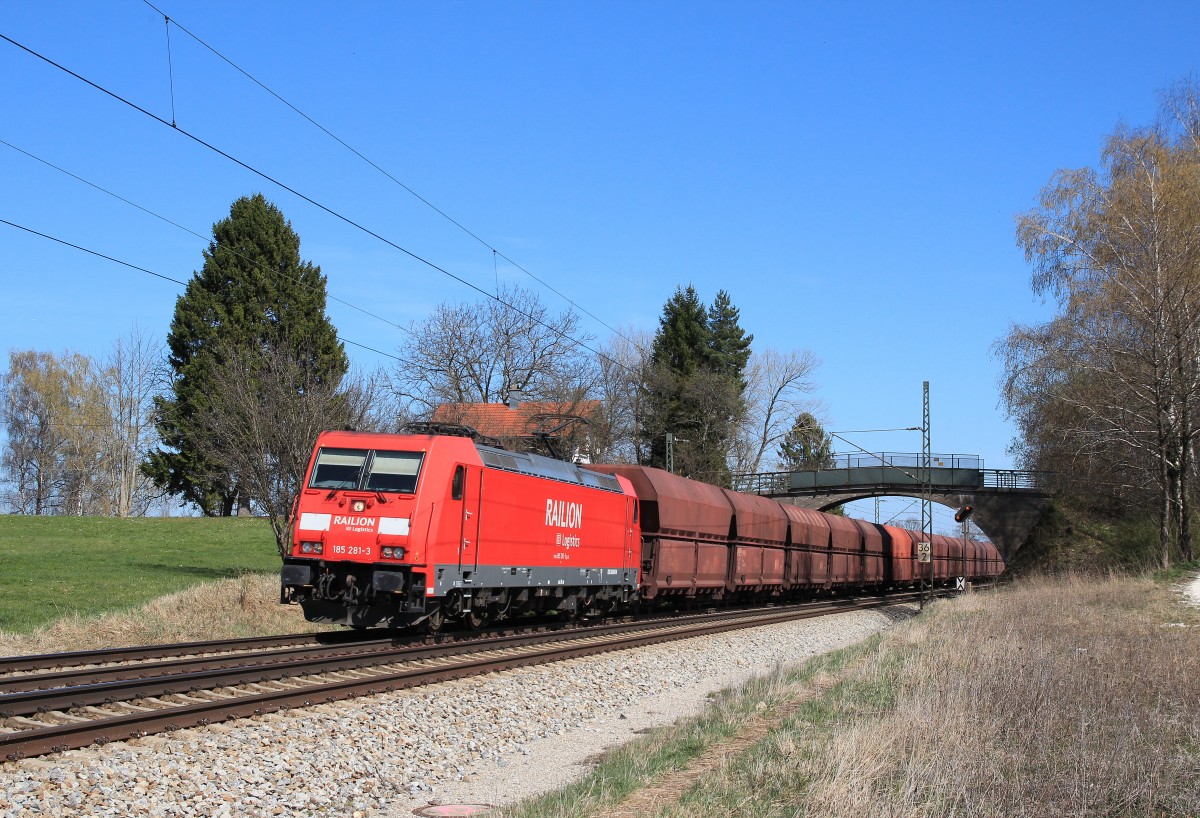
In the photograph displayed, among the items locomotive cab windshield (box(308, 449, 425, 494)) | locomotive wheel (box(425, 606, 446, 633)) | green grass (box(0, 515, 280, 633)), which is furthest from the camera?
green grass (box(0, 515, 280, 633))

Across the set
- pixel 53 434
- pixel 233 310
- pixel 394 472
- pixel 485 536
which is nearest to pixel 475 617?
pixel 485 536

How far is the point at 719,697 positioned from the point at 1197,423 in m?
27.8

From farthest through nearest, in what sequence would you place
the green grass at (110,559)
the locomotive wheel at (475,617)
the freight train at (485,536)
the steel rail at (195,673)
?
the green grass at (110,559) → the locomotive wheel at (475,617) → the freight train at (485,536) → the steel rail at (195,673)

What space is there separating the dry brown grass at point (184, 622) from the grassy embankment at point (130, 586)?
2 centimetres

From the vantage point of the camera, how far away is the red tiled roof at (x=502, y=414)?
1539 inches

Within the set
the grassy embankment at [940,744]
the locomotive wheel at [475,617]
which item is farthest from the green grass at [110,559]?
the grassy embankment at [940,744]

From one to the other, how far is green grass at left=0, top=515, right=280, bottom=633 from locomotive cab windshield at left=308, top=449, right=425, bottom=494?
17.7ft

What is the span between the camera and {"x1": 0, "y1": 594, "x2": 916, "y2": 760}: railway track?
892 cm

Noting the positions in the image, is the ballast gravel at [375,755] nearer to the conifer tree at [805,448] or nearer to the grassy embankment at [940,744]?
the grassy embankment at [940,744]

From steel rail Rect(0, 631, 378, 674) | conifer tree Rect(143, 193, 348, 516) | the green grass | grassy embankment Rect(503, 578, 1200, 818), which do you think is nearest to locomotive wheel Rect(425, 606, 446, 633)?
steel rail Rect(0, 631, 378, 674)

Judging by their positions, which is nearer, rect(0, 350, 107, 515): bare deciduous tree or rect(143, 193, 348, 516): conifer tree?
rect(143, 193, 348, 516): conifer tree

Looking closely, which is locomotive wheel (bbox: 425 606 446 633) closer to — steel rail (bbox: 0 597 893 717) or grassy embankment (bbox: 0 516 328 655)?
steel rail (bbox: 0 597 893 717)

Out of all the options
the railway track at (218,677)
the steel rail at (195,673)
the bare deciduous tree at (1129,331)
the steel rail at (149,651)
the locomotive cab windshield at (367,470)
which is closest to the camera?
the railway track at (218,677)

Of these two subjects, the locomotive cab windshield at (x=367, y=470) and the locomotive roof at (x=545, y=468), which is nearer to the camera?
the locomotive cab windshield at (x=367, y=470)
